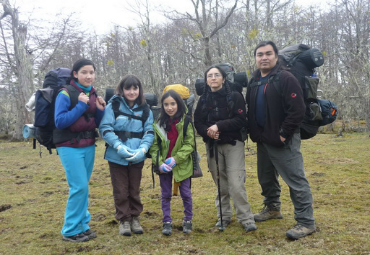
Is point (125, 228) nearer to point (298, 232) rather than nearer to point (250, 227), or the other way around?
point (250, 227)

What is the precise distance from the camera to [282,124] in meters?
3.40

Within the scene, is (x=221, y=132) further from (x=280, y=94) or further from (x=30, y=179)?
(x=30, y=179)

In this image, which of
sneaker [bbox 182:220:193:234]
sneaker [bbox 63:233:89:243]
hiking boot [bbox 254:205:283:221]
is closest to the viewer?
sneaker [bbox 63:233:89:243]

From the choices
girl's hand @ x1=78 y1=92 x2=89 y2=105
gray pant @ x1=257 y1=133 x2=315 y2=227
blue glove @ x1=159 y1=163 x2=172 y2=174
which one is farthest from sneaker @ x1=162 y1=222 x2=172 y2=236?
girl's hand @ x1=78 y1=92 x2=89 y2=105

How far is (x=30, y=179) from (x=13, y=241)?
170 inches

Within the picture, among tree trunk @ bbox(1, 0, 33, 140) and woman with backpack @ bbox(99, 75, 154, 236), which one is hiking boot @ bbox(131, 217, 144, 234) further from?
tree trunk @ bbox(1, 0, 33, 140)

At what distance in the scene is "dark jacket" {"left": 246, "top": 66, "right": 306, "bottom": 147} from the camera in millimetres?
3314

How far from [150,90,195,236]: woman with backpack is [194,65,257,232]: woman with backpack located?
262 mm

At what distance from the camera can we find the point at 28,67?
59.8ft

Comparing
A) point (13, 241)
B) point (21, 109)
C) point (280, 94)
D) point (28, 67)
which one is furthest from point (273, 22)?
point (13, 241)

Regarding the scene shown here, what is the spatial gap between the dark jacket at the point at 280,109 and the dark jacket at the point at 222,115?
0.19 m

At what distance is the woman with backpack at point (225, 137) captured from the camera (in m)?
3.69

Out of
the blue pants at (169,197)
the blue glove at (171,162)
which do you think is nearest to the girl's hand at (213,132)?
the blue glove at (171,162)

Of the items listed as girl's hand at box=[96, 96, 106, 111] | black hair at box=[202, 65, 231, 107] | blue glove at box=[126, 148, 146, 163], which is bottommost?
blue glove at box=[126, 148, 146, 163]
